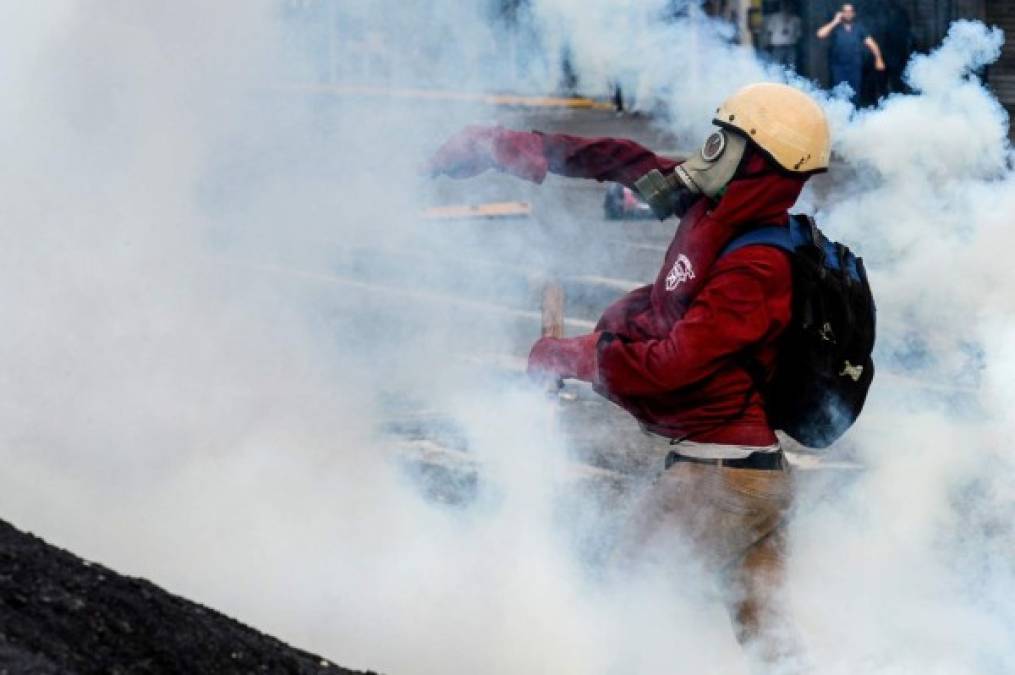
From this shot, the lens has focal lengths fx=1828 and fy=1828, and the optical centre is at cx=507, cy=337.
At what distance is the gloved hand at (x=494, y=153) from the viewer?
5.21 m

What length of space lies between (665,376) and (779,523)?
0.58 metres

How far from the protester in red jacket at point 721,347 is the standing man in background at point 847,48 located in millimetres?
10071

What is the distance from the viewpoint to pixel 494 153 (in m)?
5.25

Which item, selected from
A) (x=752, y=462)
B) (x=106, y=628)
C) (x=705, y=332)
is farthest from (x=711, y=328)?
(x=106, y=628)

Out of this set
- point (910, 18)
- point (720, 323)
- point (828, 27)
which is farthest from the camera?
point (910, 18)

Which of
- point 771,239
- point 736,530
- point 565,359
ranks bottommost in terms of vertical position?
point 736,530

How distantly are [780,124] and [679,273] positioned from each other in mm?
460

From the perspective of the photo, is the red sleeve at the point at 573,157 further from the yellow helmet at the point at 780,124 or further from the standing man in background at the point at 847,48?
the standing man in background at the point at 847,48

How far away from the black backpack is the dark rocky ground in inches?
54.0

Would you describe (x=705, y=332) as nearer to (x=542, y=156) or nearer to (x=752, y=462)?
(x=752, y=462)

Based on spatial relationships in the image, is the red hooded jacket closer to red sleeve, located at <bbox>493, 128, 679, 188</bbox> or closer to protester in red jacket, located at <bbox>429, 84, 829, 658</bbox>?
protester in red jacket, located at <bbox>429, 84, 829, 658</bbox>

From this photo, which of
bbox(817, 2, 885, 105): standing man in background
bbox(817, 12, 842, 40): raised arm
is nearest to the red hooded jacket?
bbox(817, 2, 885, 105): standing man in background

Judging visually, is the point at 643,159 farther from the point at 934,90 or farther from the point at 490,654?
the point at 934,90

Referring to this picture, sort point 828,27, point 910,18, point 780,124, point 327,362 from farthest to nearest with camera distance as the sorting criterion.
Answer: point 910,18 < point 828,27 < point 327,362 < point 780,124
